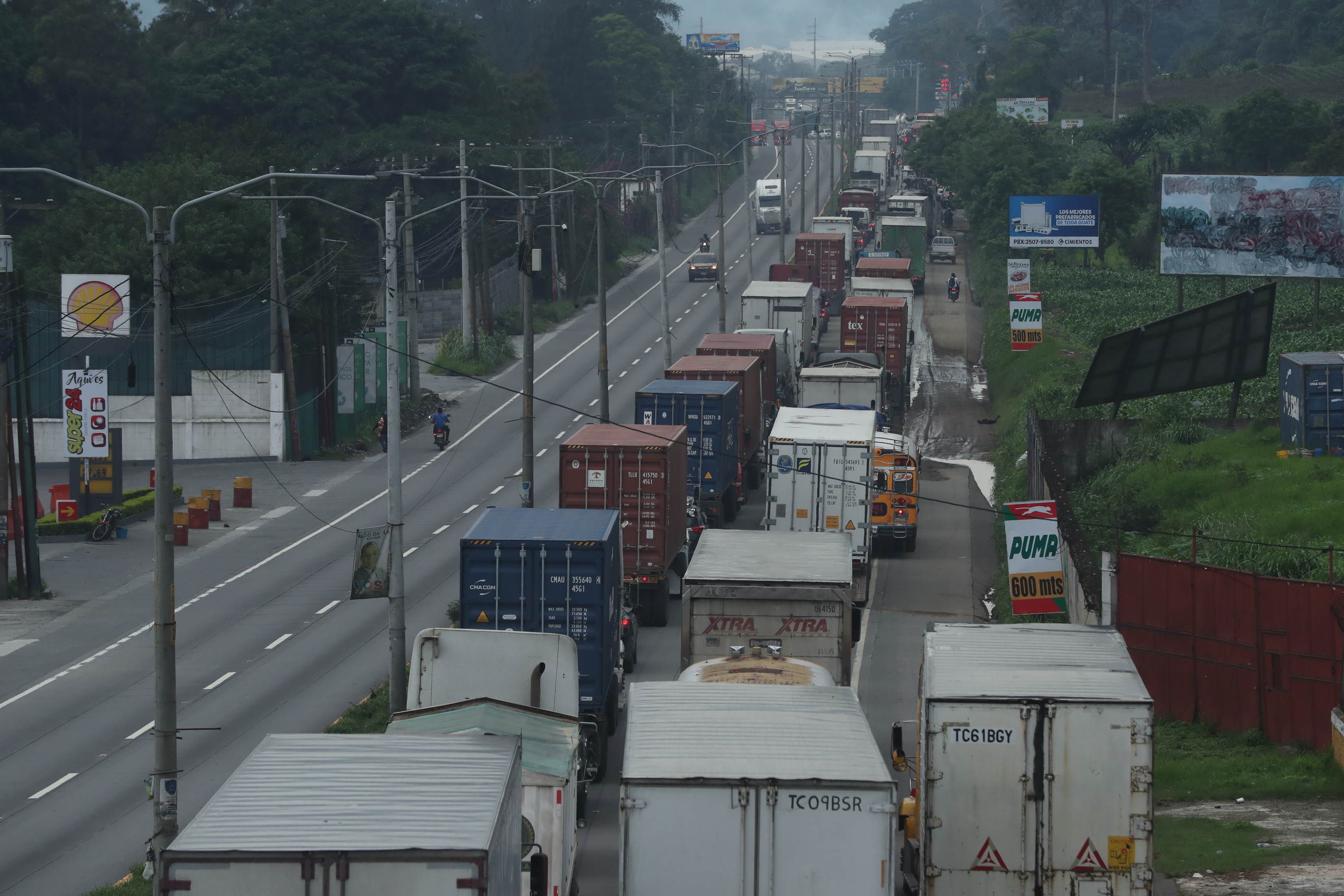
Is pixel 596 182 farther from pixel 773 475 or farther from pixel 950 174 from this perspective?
pixel 950 174

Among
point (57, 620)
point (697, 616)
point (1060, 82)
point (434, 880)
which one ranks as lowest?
point (57, 620)

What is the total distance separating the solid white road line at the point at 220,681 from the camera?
27906 millimetres

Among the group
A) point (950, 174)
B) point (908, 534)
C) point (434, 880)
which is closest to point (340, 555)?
point (908, 534)

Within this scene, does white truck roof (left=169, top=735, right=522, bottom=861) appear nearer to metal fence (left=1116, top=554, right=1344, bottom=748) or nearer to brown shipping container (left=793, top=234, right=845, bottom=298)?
metal fence (left=1116, top=554, right=1344, bottom=748)

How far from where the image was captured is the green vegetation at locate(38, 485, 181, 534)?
40812 mm

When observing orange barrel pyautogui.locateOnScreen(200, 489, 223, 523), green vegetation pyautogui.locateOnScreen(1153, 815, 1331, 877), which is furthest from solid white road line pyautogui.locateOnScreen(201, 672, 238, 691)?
green vegetation pyautogui.locateOnScreen(1153, 815, 1331, 877)

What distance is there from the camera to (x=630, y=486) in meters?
31.0

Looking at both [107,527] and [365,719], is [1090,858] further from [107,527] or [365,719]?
[107,527]

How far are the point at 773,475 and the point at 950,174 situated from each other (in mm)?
80256

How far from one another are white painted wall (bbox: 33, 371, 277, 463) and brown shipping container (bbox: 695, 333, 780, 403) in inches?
549

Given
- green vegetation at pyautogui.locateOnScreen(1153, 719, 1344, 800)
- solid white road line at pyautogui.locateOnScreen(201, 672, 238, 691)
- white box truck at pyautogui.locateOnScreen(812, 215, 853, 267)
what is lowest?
solid white road line at pyautogui.locateOnScreen(201, 672, 238, 691)

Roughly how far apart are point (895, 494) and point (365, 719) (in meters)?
17.0

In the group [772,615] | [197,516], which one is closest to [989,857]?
[772,615]

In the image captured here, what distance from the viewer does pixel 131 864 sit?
19.7 m
